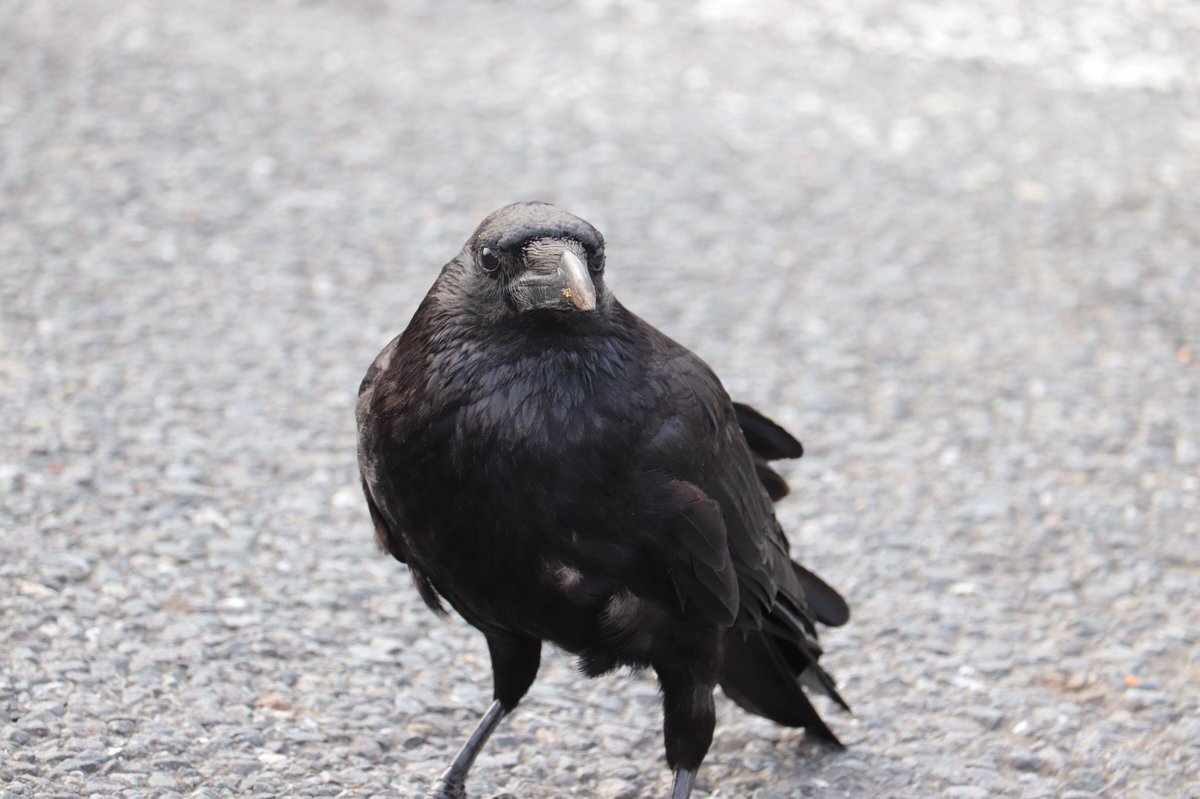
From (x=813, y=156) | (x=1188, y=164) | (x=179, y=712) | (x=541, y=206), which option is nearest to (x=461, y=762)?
(x=179, y=712)

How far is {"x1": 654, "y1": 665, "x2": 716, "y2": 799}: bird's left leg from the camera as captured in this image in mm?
3537

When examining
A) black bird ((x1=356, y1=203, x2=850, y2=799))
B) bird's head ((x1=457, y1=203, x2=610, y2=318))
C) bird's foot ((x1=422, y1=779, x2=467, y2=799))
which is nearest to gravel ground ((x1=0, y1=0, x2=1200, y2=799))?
bird's foot ((x1=422, y1=779, x2=467, y2=799))

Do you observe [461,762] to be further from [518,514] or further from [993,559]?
[993,559]

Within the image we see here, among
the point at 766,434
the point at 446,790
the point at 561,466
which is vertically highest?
the point at 561,466

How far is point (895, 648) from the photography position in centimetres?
473

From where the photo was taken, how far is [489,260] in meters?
3.33

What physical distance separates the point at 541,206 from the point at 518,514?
71 cm

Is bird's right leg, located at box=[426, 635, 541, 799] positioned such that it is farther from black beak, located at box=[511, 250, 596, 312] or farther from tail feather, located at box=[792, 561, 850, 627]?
black beak, located at box=[511, 250, 596, 312]

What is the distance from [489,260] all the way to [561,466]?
494 millimetres

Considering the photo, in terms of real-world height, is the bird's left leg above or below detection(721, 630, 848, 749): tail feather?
above

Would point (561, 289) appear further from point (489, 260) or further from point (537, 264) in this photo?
point (489, 260)

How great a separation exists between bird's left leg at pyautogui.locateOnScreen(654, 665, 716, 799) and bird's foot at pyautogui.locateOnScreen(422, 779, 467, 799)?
564 mm

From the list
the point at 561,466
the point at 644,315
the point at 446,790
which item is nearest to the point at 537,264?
the point at 561,466

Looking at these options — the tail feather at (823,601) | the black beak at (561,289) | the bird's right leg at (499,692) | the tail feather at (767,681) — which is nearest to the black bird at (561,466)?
the black beak at (561,289)
